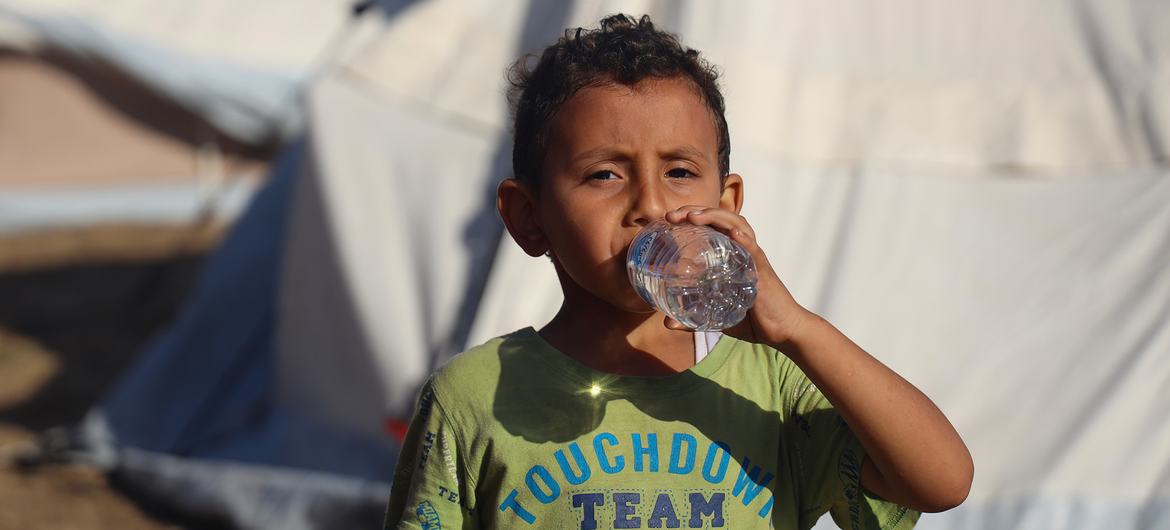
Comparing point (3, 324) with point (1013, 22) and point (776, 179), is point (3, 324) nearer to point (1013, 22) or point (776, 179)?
point (776, 179)

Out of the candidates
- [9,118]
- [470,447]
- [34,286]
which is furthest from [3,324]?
[470,447]

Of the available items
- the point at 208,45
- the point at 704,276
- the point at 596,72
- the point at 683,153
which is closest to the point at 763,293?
the point at 704,276

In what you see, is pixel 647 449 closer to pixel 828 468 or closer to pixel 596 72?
pixel 828 468

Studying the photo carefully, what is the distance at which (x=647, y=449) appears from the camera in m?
1.18

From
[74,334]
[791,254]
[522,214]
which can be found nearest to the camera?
[522,214]

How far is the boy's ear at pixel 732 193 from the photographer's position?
1.32 metres

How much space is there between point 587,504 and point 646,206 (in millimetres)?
267

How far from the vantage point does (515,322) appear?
246 centimetres

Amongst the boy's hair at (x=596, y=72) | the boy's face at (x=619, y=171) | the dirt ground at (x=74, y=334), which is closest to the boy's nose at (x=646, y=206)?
the boy's face at (x=619, y=171)

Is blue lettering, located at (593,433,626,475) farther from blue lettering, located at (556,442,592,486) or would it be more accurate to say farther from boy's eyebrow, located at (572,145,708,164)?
boy's eyebrow, located at (572,145,708,164)

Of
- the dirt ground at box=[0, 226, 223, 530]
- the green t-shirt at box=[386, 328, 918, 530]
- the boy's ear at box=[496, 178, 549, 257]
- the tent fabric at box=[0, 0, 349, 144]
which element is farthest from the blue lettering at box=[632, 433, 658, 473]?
the tent fabric at box=[0, 0, 349, 144]

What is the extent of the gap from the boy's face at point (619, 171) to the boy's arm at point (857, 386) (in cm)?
6

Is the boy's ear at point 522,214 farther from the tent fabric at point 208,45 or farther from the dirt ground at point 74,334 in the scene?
the tent fabric at point 208,45

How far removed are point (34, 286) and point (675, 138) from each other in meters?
5.20
